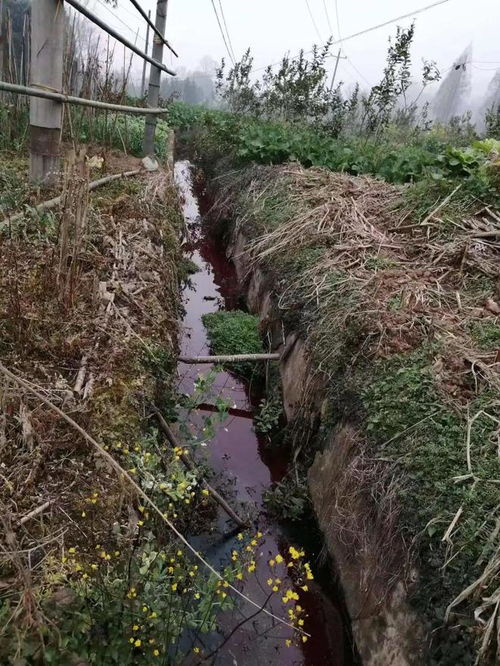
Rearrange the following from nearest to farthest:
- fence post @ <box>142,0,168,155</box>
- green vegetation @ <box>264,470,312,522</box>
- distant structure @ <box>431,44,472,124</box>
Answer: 1. green vegetation @ <box>264,470,312,522</box>
2. fence post @ <box>142,0,168,155</box>
3. distant structure @ <box>431,44,472,124</box>

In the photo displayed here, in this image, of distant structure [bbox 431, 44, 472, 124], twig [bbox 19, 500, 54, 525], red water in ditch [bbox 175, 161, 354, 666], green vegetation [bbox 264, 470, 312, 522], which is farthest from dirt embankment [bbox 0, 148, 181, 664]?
distant structure [bbox 431, 44, 472, 124]

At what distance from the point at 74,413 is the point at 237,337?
2.77 m

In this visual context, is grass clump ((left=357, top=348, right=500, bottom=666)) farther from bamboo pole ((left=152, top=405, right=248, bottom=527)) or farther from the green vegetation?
bamboo pole ((left=152, top=405, right=248, bottom=527))

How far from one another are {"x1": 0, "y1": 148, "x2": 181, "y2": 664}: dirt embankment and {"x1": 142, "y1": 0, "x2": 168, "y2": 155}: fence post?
341 centimetres

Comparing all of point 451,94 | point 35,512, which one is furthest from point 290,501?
point 451,94

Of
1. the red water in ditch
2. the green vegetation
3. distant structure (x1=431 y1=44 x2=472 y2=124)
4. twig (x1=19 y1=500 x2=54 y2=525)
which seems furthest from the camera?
distant structure (x1=431 y1=44 x2=472 y2=124)

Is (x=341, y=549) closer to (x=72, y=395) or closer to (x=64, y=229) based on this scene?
(x=72, y=395)

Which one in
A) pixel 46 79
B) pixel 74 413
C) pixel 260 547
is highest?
pixel 46 79

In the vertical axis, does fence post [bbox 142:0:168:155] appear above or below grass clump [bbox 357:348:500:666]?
above

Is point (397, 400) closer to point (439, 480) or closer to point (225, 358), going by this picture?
point (439, 480)

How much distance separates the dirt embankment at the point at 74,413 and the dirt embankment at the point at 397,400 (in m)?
1.09

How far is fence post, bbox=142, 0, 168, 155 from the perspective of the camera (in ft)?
22.9

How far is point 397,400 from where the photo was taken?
2707 millimetres

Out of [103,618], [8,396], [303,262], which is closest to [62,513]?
[103,618]
